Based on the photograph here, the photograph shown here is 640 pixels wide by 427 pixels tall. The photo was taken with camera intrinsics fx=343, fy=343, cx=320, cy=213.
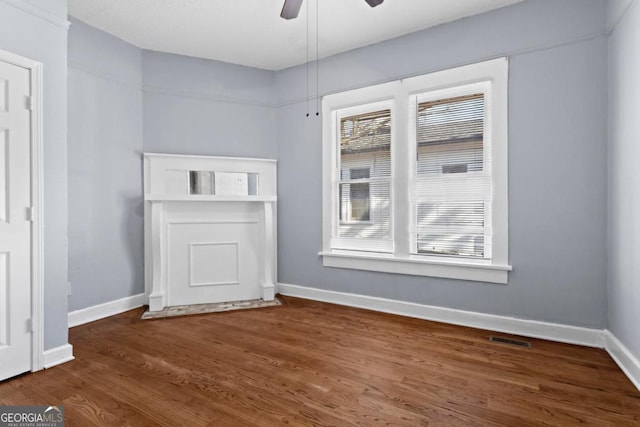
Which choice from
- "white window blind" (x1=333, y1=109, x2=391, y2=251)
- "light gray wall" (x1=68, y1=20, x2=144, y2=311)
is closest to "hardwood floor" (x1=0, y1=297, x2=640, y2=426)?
"light gray wall" (x1=68, y1=20, x2=144, y2=311)

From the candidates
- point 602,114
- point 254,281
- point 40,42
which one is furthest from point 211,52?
Result: point 602,114

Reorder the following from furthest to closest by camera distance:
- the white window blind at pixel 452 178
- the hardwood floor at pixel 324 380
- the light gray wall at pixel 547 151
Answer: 1. the white window blind at pixel 452 178
2. the light gray wall at pixel 547 151
3. the hardwood floor at pixel 324 380

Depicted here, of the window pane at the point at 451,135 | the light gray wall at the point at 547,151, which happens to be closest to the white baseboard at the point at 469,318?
the light gray wall at the point at 547,151

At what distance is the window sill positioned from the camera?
10.2 feet

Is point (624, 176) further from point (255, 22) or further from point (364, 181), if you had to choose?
point (255, 22)

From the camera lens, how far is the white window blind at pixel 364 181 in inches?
147

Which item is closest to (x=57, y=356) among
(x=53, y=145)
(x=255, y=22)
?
(x=53, y=145)

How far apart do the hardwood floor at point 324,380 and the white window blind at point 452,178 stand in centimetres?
84

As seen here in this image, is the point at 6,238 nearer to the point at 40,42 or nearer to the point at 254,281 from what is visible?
the point at 40,42

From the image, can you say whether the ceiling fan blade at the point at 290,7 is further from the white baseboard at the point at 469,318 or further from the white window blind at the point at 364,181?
the white baseboard at the point at 469,318

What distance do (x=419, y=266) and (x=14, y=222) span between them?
3.27 meters

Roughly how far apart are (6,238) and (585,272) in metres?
4.17

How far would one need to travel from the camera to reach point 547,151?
2.86 m

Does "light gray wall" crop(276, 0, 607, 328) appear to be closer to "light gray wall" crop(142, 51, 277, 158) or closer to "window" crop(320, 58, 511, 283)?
"window" crop(320, 58, 511, 283)
